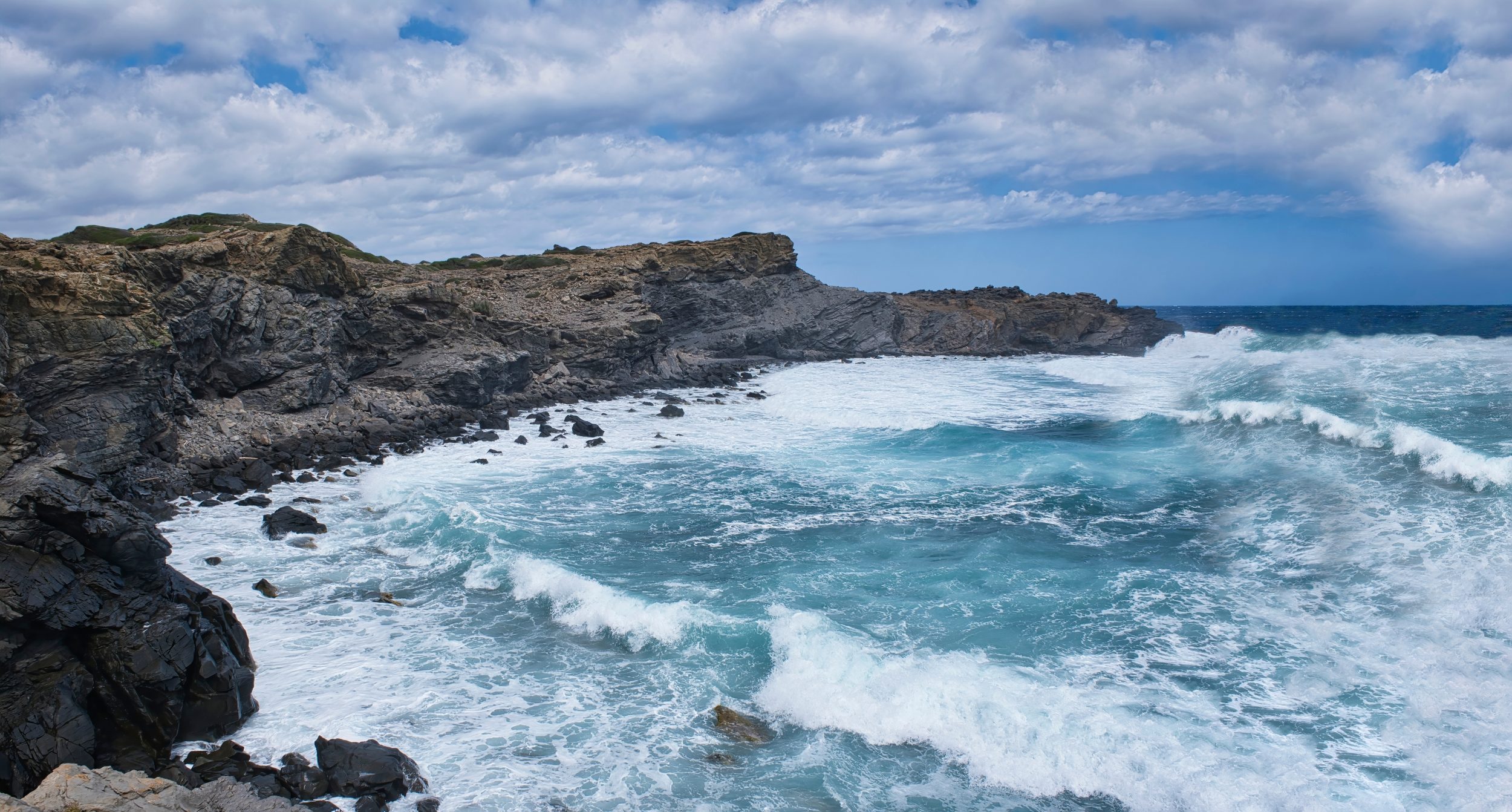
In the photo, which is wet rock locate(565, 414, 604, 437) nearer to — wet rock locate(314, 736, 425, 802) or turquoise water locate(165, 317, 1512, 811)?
turquoise water locate(165, 317, 1512, 811)

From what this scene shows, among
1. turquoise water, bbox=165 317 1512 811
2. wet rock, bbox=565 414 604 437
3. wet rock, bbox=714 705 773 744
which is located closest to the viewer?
turquoise water, bbox=165 317 1512 811

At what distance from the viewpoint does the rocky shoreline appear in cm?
883

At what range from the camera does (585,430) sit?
93.3ft

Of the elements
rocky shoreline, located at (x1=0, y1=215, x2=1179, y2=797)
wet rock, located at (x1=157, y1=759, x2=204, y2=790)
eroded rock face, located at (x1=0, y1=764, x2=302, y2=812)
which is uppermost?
rocky shoreline, located at (x1=0, y1=215, x2=1179, y2=797)

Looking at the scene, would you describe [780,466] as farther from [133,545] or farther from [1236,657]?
[133,545]

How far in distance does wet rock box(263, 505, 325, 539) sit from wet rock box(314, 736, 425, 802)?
910cm

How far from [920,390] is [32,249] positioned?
32526mm

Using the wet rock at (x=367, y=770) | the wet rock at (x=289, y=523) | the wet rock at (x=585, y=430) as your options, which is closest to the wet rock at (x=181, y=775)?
the wet rock at (x=367, y=770)

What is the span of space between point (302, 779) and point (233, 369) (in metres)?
19.6

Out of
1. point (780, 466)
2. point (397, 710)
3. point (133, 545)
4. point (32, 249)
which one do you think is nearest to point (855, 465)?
point (780, 466)

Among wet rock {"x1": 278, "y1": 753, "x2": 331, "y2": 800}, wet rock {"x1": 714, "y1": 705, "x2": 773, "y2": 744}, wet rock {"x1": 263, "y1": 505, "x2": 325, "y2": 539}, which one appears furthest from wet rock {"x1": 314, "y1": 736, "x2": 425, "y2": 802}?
wet rock {"x1": 263, "y1": 505, "x2": 325, "y2": 539}

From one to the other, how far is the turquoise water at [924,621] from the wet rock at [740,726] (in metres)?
0.19

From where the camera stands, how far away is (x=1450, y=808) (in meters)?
8.36

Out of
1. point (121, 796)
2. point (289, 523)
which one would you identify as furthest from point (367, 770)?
point (289, 523)
